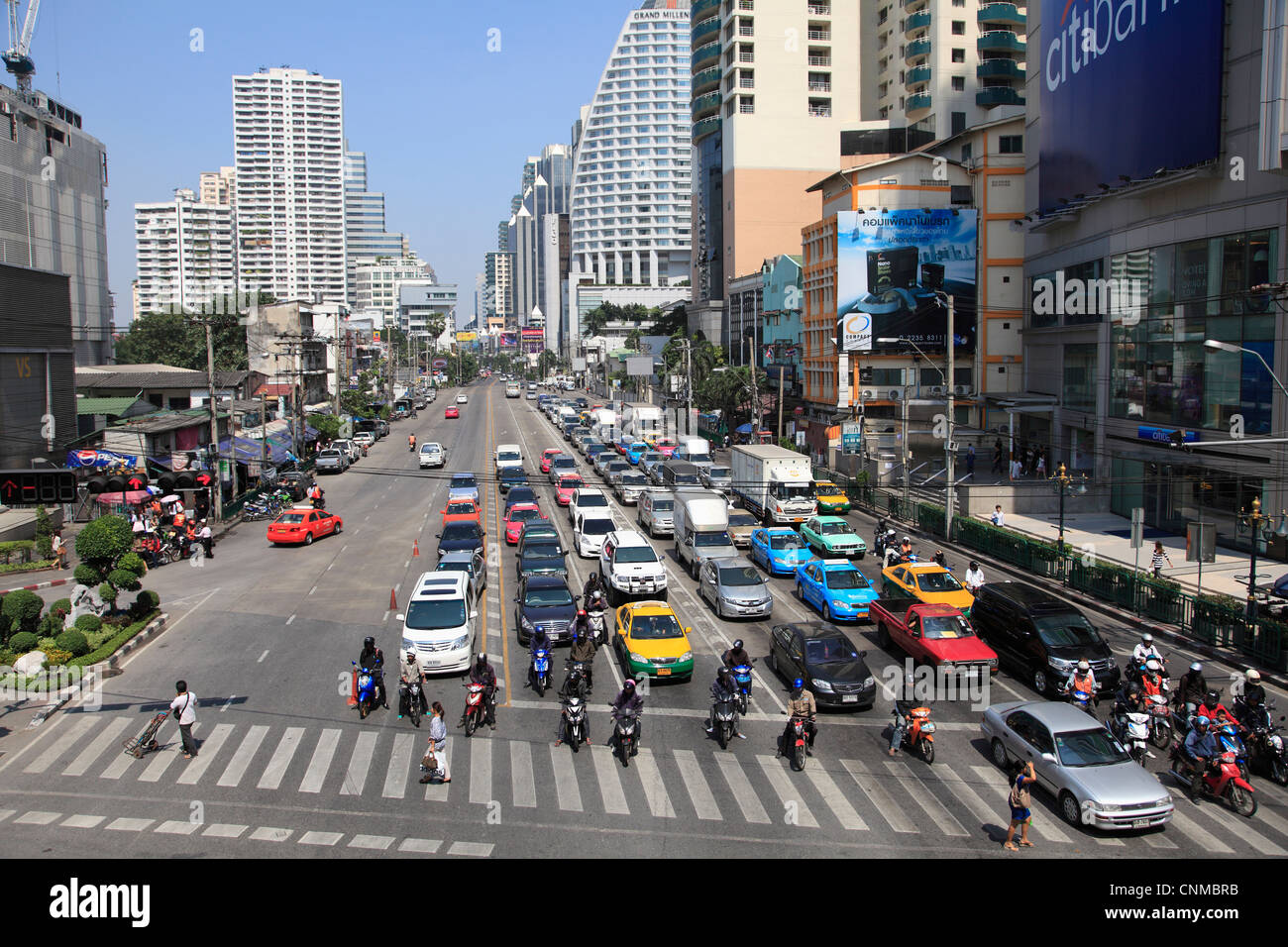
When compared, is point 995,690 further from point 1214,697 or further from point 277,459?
point 277,459

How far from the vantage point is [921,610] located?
23156 mm

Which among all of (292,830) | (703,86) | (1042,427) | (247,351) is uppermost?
(703,86)

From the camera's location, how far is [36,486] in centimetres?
2392

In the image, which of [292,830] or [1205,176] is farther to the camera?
[1205,176]

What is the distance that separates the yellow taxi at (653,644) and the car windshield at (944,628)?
539 centimetres

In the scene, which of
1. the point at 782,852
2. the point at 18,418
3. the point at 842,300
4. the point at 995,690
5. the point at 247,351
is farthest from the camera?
the point at 247,351

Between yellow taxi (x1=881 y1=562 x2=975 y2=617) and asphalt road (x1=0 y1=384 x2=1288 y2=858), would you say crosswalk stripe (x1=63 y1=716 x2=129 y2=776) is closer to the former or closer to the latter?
asphalt road (x1=0 y1=384 x2=1288 y2=858)

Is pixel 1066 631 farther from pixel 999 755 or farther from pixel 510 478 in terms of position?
pixel 510 478

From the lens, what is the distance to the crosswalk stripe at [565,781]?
15.8 m

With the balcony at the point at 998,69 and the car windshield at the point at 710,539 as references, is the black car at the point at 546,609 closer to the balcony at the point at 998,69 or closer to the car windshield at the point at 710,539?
the car windshield at the point at 710,539

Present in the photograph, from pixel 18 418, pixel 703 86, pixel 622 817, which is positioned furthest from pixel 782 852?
pixel 703 86

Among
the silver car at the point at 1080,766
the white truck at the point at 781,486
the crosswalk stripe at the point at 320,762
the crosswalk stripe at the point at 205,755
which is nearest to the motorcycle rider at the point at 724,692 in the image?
the silver car at the point at 1080,766

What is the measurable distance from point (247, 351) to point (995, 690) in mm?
86043

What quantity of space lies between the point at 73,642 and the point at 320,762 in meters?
9.80
